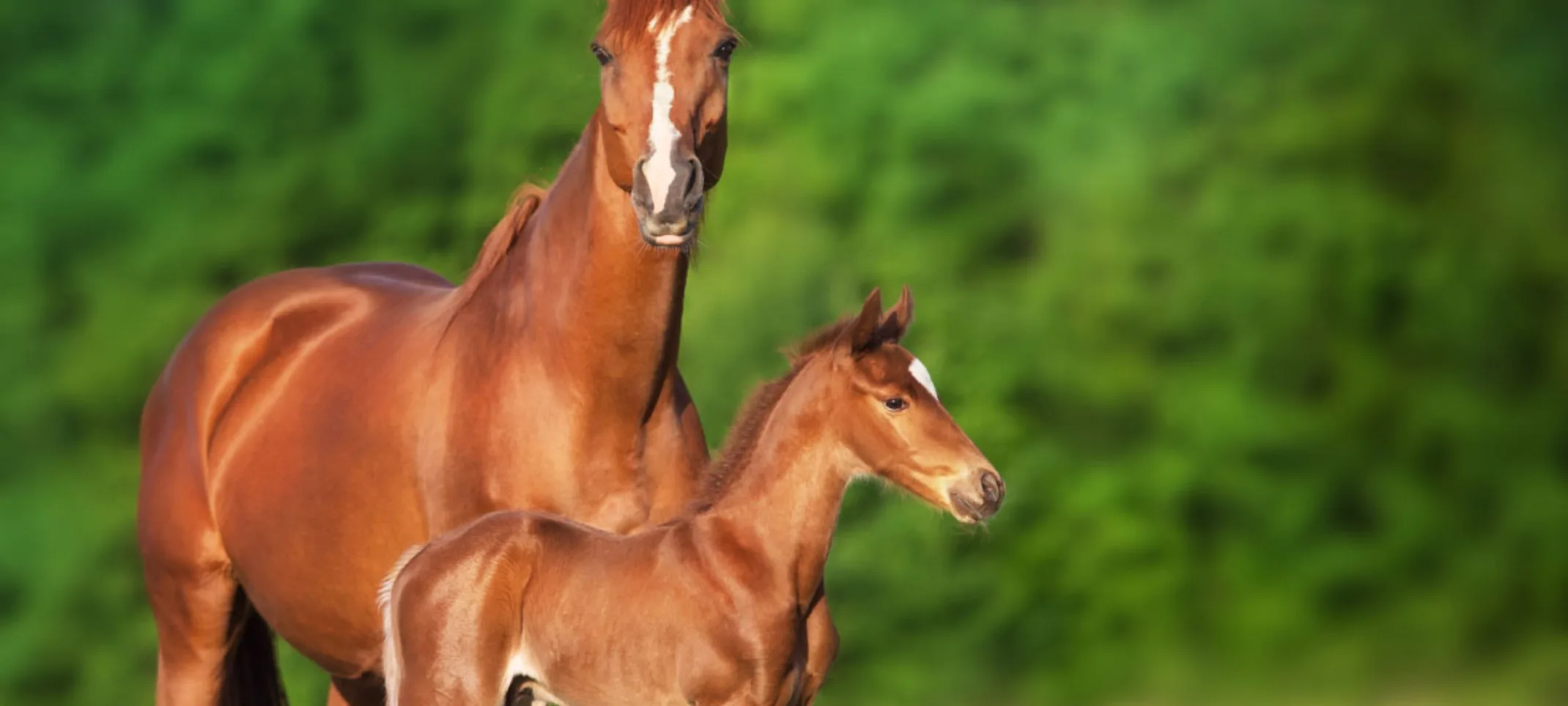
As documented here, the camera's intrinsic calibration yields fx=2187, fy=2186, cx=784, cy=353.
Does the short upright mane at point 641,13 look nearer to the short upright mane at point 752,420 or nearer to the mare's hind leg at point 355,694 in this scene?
the short upright mane at point 752,420

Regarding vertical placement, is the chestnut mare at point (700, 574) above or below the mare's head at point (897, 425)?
below

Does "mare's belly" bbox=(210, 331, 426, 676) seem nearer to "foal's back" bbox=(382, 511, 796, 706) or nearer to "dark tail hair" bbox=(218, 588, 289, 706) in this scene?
"dark tail hair" bbox=(218, 588, 289, 706)

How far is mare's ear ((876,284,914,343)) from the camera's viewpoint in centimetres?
429

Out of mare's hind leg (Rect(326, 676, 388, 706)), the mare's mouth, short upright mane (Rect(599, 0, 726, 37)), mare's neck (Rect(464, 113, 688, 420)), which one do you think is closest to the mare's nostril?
the mare's mouth

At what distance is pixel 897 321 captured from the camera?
434 cm

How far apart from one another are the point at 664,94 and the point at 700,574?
0.95 metres

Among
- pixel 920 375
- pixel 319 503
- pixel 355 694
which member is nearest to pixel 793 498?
pixel 920 375

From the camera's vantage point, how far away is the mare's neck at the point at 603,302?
464cm

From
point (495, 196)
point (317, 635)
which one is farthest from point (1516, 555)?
point (317, 635)

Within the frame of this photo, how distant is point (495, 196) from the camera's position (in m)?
9.94

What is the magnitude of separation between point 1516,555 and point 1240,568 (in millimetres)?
1312

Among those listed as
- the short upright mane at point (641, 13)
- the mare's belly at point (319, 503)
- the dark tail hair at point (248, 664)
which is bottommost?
the dark tail hair at point (248, 664)

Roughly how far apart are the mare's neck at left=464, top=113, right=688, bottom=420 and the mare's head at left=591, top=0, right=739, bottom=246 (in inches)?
6.6

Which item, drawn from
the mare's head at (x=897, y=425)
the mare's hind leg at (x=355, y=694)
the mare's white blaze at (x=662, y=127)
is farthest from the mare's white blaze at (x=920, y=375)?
the mare's hind leg at (x=355, y=694)
